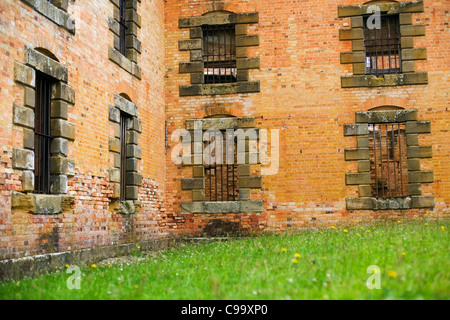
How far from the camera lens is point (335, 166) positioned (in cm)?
1431

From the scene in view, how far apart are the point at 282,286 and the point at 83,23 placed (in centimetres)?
731

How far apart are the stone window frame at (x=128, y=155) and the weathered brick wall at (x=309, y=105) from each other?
2142 millimetres

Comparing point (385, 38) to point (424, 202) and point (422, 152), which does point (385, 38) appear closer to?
point (422, 152)

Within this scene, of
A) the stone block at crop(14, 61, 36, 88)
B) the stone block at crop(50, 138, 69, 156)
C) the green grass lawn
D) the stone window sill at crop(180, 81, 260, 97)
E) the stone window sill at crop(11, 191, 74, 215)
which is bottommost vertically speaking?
the green grass lawn

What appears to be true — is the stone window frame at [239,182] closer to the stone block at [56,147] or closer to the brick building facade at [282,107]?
the brick building facade at [282,107]

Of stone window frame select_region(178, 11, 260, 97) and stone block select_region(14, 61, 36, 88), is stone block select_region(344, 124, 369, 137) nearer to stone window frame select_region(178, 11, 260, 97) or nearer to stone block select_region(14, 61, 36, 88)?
stone window frame select_region(178, 11, 260, 97)

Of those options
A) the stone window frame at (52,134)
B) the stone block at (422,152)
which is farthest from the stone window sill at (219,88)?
the stone window frame at (52,134)

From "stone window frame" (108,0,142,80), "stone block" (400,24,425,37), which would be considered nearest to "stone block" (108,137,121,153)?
"stone window frame" (108,0,142,80)

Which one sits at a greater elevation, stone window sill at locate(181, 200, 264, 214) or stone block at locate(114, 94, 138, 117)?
stone block at locate(114, 94, 138, 117)

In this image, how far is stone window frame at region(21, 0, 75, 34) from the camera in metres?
8.82

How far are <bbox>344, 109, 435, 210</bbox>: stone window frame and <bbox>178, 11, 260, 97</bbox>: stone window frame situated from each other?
3205mm

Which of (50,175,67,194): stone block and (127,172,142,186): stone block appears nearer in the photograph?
(50,175,67,194): stone block

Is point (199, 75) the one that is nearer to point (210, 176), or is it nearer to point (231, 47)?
point (231, 47)

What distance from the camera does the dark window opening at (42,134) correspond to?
29.8ft
